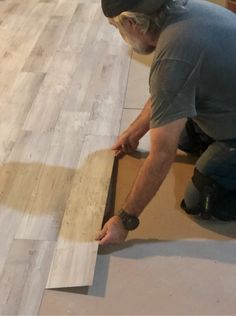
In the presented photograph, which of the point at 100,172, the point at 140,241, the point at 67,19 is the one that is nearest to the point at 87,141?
the point at 100,172

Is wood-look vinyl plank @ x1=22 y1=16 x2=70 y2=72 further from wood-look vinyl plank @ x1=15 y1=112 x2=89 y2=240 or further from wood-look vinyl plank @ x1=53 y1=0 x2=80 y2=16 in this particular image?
wood-look vinyl plank @ x1=15 y1=112 x2=89 y2=240

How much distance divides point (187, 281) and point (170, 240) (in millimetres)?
192

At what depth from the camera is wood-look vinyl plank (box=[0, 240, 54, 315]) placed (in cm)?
153

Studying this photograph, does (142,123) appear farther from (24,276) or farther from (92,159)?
(24,276)

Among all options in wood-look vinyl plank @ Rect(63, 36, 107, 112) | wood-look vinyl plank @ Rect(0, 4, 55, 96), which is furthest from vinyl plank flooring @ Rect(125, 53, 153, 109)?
wood-look vinyl plank @ Rect(0, 4, 55, 96)

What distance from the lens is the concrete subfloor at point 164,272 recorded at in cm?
153

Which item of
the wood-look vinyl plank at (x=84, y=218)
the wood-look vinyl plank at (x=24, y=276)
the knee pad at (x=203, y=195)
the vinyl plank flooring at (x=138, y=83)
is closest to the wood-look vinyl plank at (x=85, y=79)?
the vinyl plank flooring at (x=138, y=83)

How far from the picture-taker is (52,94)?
8.48 feet

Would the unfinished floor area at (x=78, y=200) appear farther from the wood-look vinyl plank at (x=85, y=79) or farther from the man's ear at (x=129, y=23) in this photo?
the man's ear at (x=129, y=23)

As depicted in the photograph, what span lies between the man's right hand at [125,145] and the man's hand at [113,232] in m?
0.52

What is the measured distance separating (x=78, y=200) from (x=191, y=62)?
741mm

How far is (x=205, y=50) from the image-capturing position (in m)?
1.46

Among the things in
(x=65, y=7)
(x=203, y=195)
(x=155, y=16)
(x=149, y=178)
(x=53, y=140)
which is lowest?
(x=65, y=7)

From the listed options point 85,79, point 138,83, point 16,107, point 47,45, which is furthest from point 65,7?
point 16,107
